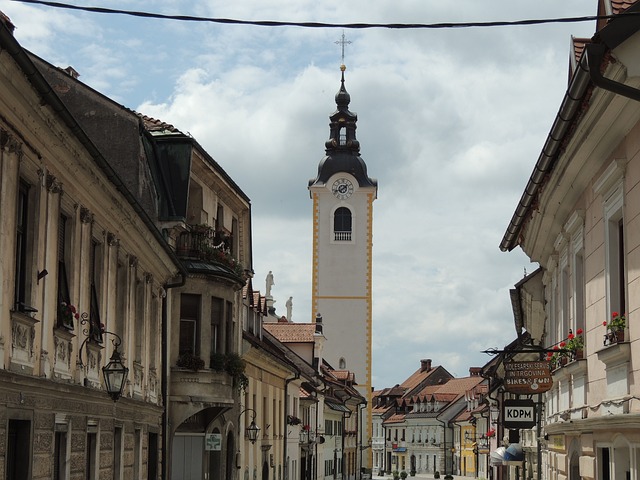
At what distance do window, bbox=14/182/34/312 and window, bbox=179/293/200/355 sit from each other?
1352 cm

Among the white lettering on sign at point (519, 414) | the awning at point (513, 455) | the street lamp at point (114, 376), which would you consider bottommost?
the awning at point (513, 455)

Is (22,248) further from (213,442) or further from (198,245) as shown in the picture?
(213,442)

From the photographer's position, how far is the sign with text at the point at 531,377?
16.7 meters

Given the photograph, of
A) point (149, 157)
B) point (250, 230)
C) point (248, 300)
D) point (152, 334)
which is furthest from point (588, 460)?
point (248, 300)

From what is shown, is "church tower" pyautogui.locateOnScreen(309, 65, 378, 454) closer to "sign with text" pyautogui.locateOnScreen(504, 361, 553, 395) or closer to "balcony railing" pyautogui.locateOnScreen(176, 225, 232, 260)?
"balcony railing" pyautogui.locateOnScreen(176, 225, 232, 260)

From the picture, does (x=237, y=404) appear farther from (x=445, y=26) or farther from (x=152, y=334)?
(x=445, y=26)

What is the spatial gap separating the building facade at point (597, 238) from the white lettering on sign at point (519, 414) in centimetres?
410

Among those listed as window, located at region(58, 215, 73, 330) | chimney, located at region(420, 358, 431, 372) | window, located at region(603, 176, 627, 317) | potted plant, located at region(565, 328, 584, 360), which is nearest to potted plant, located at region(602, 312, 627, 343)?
window, located at region(603, 176, 627, 317)

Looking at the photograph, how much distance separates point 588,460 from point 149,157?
1391 centimetres

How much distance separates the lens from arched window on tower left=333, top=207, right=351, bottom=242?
98125mm

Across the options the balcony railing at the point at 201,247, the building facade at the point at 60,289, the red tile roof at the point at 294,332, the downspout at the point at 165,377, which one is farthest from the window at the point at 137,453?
the red tile roof at the point at 294,332

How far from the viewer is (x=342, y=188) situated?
99.9m

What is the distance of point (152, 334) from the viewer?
75.9 ft

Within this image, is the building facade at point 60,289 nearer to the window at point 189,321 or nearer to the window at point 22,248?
the window at point 22,248
